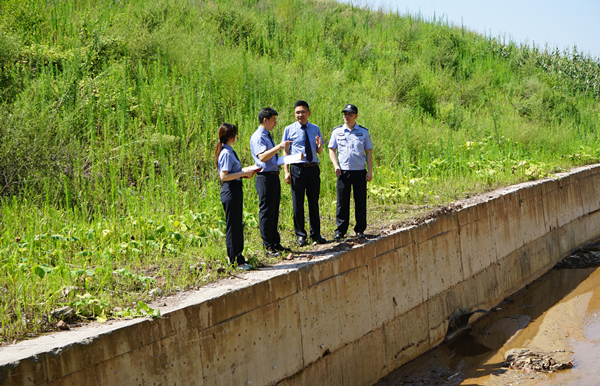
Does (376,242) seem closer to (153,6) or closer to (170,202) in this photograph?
(170,202)

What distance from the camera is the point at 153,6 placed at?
47.1 ft

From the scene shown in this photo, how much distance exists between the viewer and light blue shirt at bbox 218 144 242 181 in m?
5.32

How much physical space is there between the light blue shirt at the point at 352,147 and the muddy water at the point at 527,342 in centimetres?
276

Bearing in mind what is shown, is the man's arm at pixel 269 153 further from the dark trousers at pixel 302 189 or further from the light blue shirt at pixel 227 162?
the dark trousers at pixel 302 189

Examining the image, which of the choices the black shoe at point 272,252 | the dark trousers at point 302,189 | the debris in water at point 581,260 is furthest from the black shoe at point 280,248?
the debris in water at point 581,260

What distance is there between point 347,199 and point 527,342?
3.64m

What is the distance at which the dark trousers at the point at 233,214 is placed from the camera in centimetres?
536

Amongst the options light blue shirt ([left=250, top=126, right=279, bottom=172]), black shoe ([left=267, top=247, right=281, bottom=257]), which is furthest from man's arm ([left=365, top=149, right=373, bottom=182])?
black shoe ([left=267, top=247, right=281, bottom=257])

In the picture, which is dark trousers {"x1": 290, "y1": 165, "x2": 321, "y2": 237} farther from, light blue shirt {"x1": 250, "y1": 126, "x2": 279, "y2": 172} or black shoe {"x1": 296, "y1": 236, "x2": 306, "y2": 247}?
light blue shirt {"x1": 250, "y1": 126, "x2": 279, "y2": 172}

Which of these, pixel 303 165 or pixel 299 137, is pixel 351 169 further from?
pixel 299 137

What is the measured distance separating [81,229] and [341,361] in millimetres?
3457

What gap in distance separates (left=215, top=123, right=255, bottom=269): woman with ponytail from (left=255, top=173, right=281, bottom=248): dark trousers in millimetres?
608

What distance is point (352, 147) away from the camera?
6895 millimetres

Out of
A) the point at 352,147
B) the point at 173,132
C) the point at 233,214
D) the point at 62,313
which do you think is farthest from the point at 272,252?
the point at 173,132
